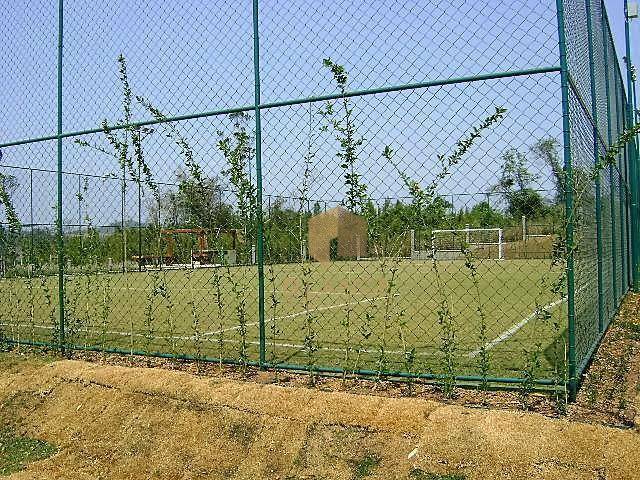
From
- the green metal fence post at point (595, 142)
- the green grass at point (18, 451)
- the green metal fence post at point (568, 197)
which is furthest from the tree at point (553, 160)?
the green grass at point (18, 451)

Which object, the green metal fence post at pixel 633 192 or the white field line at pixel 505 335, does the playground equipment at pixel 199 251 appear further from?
the green metal fence post at pixel 633 192

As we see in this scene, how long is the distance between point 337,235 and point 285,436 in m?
1.87

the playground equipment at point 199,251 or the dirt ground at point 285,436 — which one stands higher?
the playground equipment at point 199,251

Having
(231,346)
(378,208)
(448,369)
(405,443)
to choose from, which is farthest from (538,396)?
(231,346)

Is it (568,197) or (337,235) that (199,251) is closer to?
(337,235)

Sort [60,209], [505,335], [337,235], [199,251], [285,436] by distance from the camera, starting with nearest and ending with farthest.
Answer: [285,436] → [337,235] → [60,209] → [505,335] → [199,251]

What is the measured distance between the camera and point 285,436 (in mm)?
3740

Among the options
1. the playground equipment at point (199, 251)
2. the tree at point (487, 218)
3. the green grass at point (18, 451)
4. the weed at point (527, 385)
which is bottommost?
the green grass at point (18, 451)

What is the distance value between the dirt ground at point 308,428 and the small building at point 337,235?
105 centimetres

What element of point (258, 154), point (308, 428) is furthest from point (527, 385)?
point (258, 154)

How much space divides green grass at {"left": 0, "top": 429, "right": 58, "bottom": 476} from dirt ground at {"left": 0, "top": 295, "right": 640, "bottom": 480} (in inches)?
2.5

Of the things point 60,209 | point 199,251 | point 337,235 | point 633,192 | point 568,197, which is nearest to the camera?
point 568,197

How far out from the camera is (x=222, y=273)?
6.00 meters

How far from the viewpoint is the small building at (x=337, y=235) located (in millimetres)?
4941
